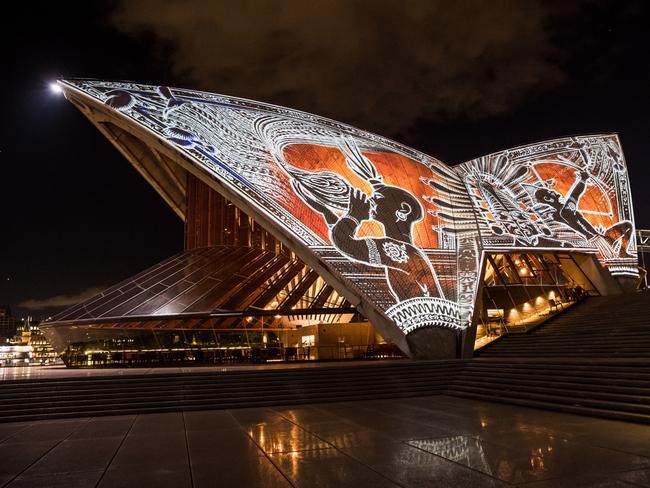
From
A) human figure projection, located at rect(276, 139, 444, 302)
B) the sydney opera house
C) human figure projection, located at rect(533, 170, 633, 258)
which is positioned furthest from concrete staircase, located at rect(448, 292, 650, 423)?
human figure projection, located at rect(276, 139, 444, 302)

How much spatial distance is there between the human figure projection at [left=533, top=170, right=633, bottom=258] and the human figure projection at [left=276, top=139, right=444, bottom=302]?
6.18m

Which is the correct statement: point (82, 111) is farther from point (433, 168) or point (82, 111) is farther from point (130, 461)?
point (130, 461)

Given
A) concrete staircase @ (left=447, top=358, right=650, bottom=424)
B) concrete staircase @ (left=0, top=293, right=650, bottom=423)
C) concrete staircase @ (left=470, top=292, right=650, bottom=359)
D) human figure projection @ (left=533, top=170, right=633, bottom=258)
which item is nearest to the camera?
concrete staircase @ (left=447, top=358, right=650, bottom=424)

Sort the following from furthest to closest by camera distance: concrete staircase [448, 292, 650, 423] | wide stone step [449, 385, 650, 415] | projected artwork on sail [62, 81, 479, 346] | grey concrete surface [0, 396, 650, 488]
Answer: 1. projected artwork on sail [62, 81, 479, 346]
2. concrete staircase [448, 292, 650, 423]
3. wide stone step [449, 385, 650, 415]
4. grey concrete surface [0, 396, 650, 488]

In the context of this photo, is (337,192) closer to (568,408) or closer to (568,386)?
(568,386)

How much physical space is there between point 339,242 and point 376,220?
6.11ft

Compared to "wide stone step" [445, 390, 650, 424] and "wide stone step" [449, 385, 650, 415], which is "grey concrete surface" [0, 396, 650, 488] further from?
"wide stone step" [449, 385, 650, 415]

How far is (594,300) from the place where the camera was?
20.6 metres

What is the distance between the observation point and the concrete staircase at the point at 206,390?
10.4 m

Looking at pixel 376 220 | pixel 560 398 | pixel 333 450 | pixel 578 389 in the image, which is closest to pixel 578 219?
pixel 376 220

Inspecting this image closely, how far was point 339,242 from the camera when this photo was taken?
15969mm

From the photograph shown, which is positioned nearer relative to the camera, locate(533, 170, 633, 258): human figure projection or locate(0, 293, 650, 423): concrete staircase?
locate(0, 293, 650, 423): concrete staircase

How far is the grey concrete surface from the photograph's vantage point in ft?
17.3

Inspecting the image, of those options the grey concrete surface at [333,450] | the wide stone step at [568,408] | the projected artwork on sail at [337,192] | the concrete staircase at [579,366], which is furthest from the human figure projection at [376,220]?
the grey concrete surface at [333,450]
